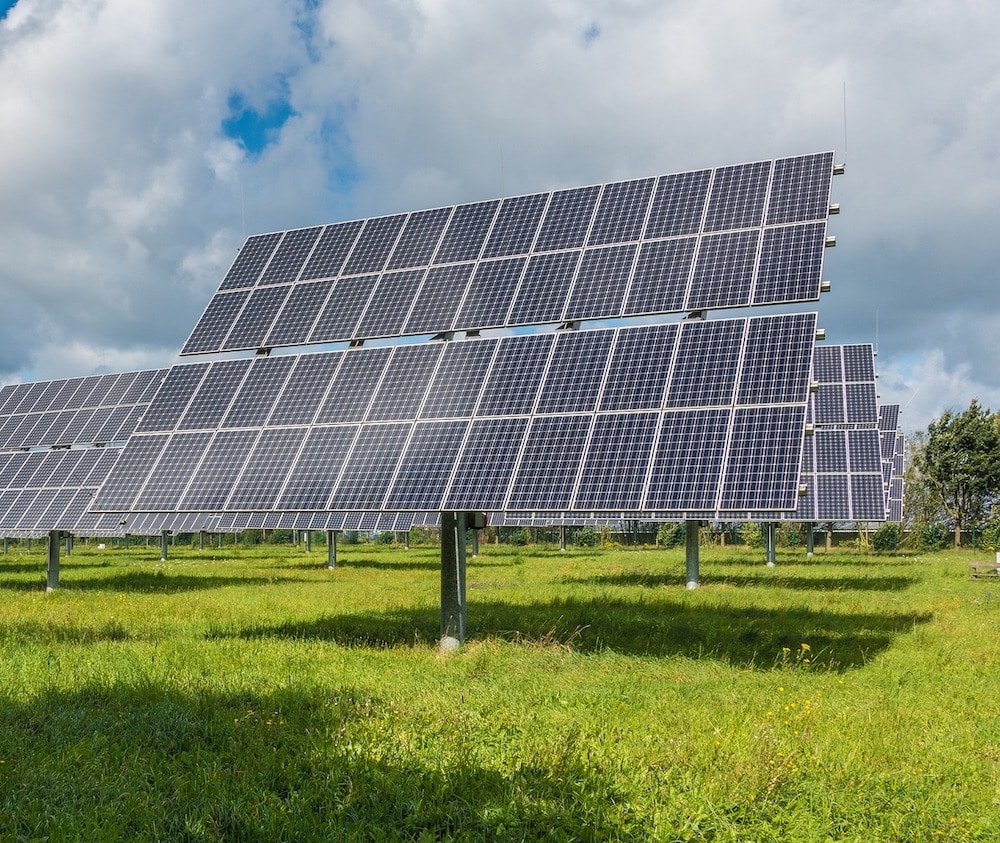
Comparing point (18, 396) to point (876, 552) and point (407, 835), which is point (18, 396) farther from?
point (876, 552)

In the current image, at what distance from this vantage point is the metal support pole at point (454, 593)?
1564 centimetres

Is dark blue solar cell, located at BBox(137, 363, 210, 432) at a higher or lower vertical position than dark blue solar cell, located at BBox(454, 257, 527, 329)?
lower

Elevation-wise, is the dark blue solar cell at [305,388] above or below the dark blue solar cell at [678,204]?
below

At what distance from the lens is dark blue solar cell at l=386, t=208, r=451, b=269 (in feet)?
64.6

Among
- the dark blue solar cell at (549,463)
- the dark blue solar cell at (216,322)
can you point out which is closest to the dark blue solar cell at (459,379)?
the dark blue solar cell at (549,463)

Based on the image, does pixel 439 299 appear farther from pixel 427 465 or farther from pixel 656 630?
pixel 656 630

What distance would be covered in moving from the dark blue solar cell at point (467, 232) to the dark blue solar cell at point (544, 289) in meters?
1.63

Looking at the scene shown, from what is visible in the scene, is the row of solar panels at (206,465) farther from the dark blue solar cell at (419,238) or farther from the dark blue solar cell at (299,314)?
the dark blue solar cell at (419,238)

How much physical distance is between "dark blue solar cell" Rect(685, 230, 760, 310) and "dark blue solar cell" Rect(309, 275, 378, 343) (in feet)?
21.4

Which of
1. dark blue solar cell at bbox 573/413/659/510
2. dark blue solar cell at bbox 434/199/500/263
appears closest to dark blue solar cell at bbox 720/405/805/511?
dark blue solar cell at bbox 573/413/659/510

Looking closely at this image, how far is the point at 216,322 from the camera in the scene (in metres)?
20.2

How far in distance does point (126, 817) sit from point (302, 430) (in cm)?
935

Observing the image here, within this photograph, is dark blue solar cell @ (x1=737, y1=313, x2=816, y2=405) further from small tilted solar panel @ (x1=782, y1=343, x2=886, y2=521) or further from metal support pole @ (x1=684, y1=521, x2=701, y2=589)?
small tilted solar panel @ (x1=782, y1=343, x2=886, y2=521)

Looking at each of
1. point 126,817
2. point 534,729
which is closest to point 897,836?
point 534,729
